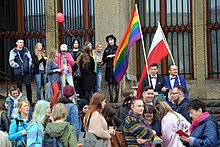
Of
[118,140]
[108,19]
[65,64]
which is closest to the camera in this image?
[118,140]

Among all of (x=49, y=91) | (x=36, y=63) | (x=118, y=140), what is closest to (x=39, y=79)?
(x=36, y=63)

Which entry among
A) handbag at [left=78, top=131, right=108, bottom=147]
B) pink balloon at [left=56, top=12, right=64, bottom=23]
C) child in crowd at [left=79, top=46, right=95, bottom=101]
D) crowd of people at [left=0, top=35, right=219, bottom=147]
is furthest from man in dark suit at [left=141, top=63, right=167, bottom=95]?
pink balloon at [left=56, top=12, right=64, bottom=23]

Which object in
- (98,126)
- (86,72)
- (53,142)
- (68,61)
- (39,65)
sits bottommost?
(53,142)

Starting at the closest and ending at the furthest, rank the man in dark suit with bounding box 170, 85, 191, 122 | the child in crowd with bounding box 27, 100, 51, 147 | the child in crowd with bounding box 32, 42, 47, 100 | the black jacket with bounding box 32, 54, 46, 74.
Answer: the child in crowd with bounding box 27, 100, 51, 147 → the man in dark suit with bounding box 170, 85, 191, 122 → the black jacket with bounding box 32, 54, 46, 74 → the child in crowd with bounding box 32, 42, 47, 100

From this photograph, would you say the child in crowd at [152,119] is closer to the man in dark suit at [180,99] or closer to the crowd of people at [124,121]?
the crowd of people at [124,121]

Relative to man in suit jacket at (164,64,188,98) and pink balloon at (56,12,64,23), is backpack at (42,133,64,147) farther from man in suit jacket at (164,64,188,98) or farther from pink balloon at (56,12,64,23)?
pink balloon at (56,12,64,23)

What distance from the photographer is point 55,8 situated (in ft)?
63.1

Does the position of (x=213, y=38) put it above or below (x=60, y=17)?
below

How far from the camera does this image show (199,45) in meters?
18.2

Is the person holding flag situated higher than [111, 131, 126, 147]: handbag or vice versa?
the person holding flag

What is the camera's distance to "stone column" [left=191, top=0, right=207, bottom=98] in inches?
712

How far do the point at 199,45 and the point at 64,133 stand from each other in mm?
10224

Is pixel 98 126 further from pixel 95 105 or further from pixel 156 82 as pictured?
pixel 156 82

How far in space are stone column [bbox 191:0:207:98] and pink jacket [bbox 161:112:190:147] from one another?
8335mm
